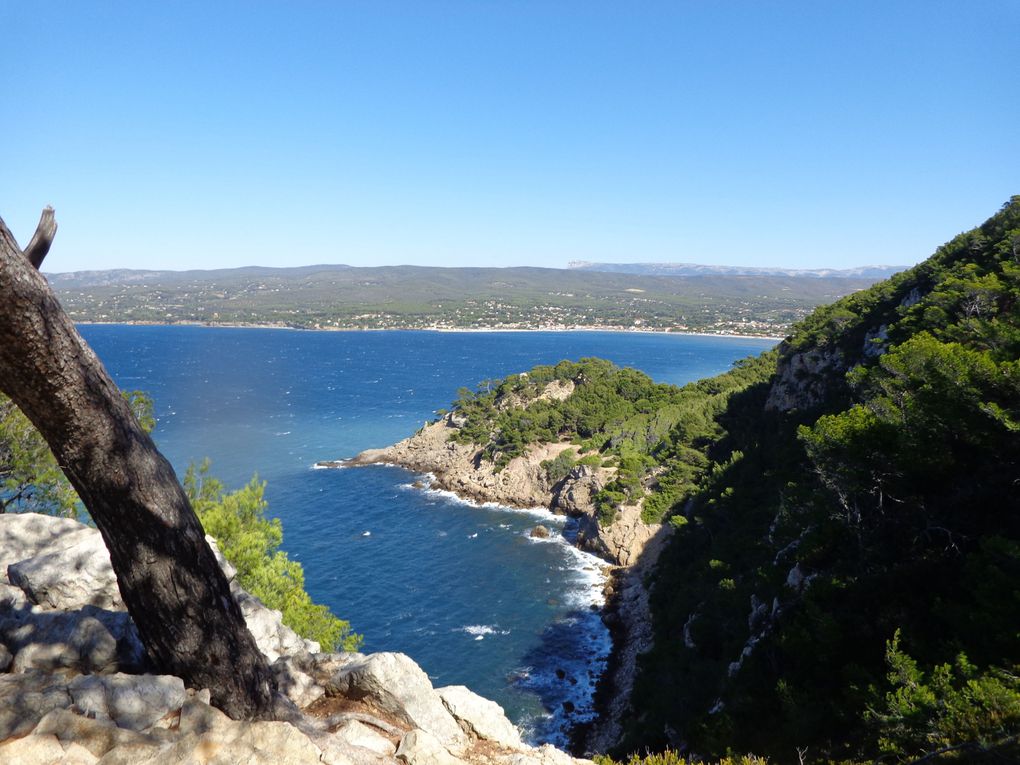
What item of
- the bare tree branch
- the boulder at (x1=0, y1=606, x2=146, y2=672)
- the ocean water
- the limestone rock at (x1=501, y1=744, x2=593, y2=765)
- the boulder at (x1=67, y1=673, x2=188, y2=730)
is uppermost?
the bare tree branch

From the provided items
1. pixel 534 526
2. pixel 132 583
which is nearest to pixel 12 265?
pixel 132 583

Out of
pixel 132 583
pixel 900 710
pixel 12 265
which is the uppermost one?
pixel 12 265

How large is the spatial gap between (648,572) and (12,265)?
37.2 m

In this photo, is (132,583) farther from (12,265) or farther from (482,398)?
(482,398)

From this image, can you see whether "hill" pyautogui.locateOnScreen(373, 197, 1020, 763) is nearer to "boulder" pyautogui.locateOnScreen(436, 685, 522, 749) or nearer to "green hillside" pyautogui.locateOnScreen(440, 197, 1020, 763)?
"green hillside" pyautogui.locateOnScreen(440, 197, 1020, 763)

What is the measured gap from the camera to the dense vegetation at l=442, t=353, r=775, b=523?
42.9 metres

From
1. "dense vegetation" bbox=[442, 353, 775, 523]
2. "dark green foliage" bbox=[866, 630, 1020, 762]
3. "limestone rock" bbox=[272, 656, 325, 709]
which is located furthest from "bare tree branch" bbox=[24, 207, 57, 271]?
"dense vegetation" bbox=[442, 353, 775, 523]

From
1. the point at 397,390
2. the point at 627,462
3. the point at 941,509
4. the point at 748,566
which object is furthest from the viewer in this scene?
the point at 397,390

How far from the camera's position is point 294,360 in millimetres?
142000

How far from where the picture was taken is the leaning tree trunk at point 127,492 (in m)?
3.75

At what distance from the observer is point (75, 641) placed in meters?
6.27

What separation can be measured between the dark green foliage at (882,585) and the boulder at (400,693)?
565 cm

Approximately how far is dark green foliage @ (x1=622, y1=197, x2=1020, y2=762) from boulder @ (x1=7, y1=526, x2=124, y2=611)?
34.2ft

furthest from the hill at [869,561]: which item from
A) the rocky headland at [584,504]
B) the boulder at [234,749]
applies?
the boulder at [234,749]
